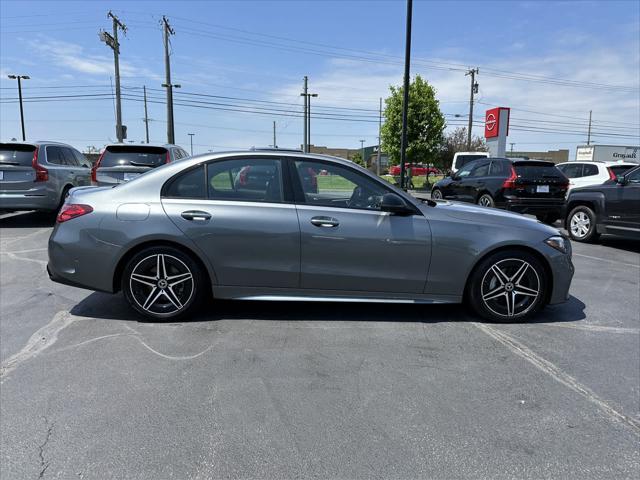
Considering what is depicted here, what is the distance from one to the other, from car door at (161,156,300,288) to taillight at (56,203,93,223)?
70 cm

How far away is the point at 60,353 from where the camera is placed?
348cm

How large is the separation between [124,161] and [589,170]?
12.4 meters

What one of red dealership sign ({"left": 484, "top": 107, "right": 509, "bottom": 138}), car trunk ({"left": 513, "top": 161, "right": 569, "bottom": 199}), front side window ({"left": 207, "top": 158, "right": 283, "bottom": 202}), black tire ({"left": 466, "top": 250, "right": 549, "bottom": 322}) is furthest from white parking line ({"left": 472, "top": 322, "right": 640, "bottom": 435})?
red dealership sign ({"left": 484, "top": 107, "right": 509, "bottom": 138})

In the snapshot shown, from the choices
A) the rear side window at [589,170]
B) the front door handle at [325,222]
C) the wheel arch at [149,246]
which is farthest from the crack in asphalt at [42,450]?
the rear side window at [589,170]

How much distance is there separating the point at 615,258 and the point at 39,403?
329 inches

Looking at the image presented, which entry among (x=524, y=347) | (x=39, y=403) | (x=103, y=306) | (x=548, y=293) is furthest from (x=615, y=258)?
(x=39, y=403)

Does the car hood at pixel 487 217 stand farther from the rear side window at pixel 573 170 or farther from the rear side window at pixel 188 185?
the rear side window at pixel 573 170

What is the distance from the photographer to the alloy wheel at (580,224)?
9203 millimetres

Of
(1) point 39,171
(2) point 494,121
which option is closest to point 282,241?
(1) point 39,171

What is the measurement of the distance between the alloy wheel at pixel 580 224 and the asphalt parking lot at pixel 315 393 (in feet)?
16.8

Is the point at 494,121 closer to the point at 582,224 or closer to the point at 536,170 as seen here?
the point at 536,170

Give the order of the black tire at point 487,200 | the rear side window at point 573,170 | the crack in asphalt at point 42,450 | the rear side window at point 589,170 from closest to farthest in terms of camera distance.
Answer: the crack in asphalt at point 42,450
the black tire at point 487,200
the rear side window at point 589,170
the rear side window at point 573,170

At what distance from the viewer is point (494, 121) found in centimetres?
2142

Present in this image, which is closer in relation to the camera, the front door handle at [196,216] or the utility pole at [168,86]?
the front door handle at [196,216]
